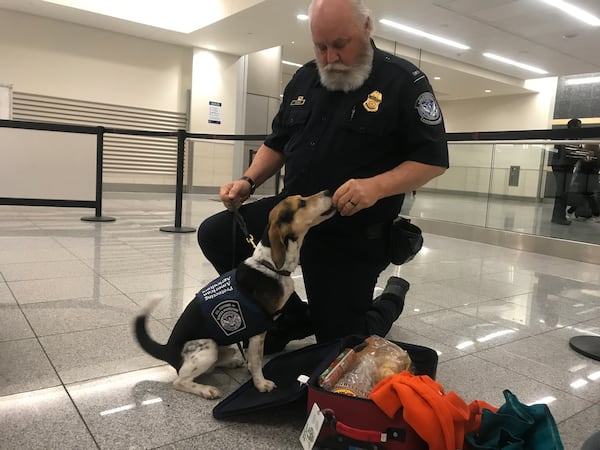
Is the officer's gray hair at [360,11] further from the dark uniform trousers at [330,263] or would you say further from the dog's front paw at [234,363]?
the dog's front paw at [234,363]

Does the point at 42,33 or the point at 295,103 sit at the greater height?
the point at 42,33

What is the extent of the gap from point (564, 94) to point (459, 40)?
8.01m

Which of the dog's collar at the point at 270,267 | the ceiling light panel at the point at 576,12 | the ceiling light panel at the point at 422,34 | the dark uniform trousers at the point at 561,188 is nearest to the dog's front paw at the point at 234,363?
the dog's collar at the point at 270,267

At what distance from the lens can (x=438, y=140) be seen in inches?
74.4

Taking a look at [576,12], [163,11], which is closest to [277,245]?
[576,12]

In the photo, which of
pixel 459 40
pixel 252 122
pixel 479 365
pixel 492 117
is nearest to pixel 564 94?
pixel 492 117

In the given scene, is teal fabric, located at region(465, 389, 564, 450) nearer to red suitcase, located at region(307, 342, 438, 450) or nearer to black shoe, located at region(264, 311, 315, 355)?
red suitcase, located at region(307, 342, 438, 450)

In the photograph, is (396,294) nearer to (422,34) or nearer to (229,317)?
(229,317)

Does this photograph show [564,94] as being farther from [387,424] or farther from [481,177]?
[387,424]

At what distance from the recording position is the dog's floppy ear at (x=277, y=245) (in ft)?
5.62

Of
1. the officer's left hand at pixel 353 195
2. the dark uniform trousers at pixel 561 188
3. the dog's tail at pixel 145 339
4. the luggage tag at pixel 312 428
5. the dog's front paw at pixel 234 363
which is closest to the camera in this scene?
the luggage tag at pixel 312 428

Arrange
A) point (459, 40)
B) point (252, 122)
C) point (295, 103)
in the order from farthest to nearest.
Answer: point (252, 122) < point (459, 40) < point (295, 103)

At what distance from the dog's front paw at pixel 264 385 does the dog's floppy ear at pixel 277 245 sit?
413 millimetres

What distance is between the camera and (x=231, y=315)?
171 centimetres
